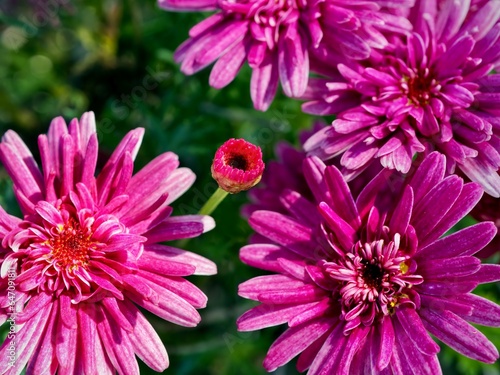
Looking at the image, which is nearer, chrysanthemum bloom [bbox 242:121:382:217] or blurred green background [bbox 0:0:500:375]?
chrysanthemum bloom [bbox 242:121:382:217]

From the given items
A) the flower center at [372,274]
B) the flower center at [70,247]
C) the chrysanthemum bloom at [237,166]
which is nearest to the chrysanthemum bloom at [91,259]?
the flower center at [70,247]

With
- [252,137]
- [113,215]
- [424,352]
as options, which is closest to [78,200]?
[113,215]

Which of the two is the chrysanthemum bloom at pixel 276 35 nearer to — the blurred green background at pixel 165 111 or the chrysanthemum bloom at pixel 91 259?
the chrysanthemum bloom at pixel 91 259

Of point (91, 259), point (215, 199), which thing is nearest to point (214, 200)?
point (215, 199)

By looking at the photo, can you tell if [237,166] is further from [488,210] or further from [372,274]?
[488,210]

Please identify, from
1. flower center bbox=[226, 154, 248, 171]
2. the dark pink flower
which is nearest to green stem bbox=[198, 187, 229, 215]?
flower center bbox=[226, 154, 248, 171]

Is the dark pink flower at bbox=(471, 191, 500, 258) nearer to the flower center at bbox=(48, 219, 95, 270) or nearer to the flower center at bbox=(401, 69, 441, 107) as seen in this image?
the flower center at bbox=(401, 69, 441, 107)

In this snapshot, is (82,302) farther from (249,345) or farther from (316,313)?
(249,345)
